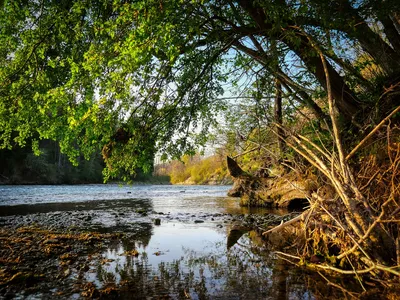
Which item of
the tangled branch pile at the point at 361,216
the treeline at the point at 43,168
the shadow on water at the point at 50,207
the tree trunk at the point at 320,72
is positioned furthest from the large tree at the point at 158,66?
the treeline at the point at 43,168

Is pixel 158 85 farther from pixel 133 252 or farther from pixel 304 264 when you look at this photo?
pixel 304 264

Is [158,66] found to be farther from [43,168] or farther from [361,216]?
[43,168]

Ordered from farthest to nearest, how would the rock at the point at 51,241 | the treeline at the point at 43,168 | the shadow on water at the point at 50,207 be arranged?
the treeline at the point at 43,168
the shadow on water at the point at 50,207
the rock at the point at 51,241

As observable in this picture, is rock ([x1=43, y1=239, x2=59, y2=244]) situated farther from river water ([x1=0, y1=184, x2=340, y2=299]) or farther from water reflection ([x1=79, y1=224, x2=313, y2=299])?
water reflection ([x1=79, y1=224, x2=313, y2=299])

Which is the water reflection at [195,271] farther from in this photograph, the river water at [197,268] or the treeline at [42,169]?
the treeline at [42,169]

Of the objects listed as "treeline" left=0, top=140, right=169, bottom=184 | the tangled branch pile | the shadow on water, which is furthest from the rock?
"treeline" left=0, top=140, right=169, bottom=184

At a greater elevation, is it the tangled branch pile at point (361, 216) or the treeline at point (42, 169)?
the treeline at point (42, 169)

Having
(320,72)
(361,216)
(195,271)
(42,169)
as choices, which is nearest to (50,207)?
(195,271)

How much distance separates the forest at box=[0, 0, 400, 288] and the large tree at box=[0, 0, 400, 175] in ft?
0.13

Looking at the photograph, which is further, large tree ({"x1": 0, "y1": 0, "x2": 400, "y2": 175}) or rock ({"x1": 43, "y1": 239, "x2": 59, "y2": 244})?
rock ({"x1": 43, "y1": 239, "x2": 59, "y2": 244})

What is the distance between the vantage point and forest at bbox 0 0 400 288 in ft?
19.8

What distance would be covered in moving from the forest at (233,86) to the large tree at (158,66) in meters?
0.04

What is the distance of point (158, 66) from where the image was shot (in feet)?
29.3

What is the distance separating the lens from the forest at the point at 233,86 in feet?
19.8
